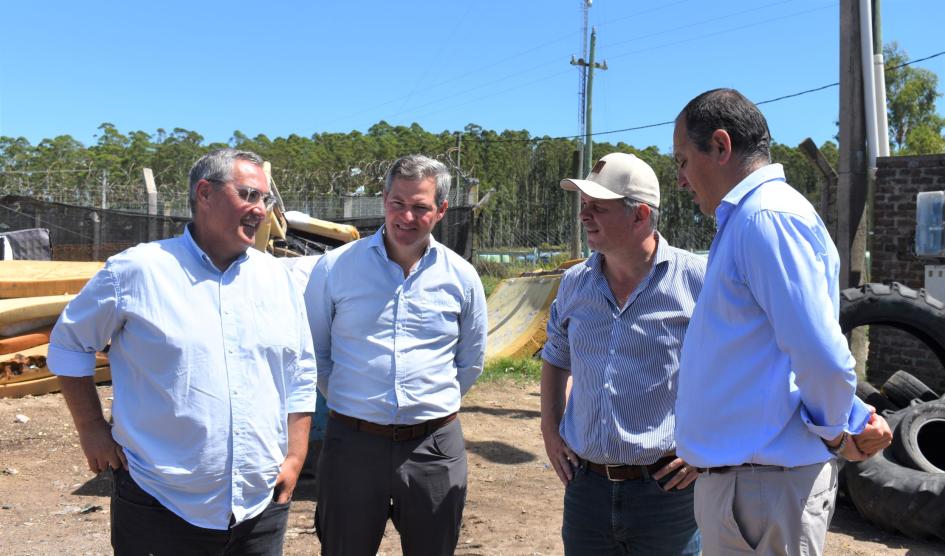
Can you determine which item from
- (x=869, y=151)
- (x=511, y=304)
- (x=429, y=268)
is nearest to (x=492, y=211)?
(x=511, y=304)

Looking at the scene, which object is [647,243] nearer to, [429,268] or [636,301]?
[636,301]

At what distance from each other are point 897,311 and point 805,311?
5077 millimetres

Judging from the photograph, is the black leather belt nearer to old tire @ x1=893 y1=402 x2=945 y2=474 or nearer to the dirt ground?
the dirt ground

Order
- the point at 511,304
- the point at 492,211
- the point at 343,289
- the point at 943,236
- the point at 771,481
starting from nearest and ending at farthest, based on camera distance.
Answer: the point at 771,481 → the point at 343,289 → the point at 943,236 → the point at 511,304 → the point at 492,211

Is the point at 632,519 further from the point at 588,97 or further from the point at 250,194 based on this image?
the point at 588,97

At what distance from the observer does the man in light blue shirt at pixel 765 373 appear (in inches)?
73.3

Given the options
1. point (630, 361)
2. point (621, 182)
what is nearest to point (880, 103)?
point (621, 182)

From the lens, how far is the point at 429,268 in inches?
126

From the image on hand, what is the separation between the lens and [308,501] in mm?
5277

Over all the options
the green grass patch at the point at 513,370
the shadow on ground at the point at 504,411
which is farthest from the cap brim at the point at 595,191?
the green grass patch at the point at 513,370

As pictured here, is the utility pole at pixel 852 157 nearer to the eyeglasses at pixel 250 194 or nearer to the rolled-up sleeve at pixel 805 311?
the rolled-up sleeve at pixel 805 311

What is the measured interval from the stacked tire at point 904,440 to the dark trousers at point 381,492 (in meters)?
3.02

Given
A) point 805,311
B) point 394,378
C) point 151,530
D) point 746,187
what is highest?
point 746,187

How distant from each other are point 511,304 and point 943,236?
5544 millimetres
